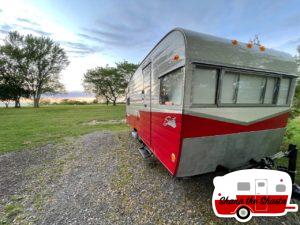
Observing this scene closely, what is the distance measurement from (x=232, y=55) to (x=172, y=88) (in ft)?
3.68

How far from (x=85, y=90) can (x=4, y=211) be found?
3969 centimetres

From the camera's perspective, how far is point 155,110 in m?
4.13

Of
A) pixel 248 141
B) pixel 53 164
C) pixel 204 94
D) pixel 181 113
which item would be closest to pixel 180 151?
pixel 181 113

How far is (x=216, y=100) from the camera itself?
3.05 metres

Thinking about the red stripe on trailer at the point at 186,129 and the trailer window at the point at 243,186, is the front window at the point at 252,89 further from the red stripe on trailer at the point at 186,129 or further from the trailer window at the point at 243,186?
the trailer window at the point at 243,186

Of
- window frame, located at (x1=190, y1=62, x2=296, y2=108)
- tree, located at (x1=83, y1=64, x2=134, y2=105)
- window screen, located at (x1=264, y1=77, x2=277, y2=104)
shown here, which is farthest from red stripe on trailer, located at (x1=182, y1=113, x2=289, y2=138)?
tree, located at (x1=83, y1=64, x2=134, y2=105)

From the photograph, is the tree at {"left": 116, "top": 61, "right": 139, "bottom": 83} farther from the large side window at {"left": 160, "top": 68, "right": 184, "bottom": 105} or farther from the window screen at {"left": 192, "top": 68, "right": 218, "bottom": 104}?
the window screen at {"left": 192, "top": 68, "right": 218, "bottom": 104}

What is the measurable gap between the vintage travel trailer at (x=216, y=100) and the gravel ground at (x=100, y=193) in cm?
76

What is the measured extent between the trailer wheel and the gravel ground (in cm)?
31

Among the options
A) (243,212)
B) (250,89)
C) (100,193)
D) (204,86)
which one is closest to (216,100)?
(204,86)

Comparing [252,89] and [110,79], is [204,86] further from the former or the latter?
[110,79]

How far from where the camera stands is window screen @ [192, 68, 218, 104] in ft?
9.31

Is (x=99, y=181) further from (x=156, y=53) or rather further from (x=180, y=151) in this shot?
(x=156, y=53)

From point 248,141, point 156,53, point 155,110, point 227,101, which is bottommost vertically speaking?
point 248,141
